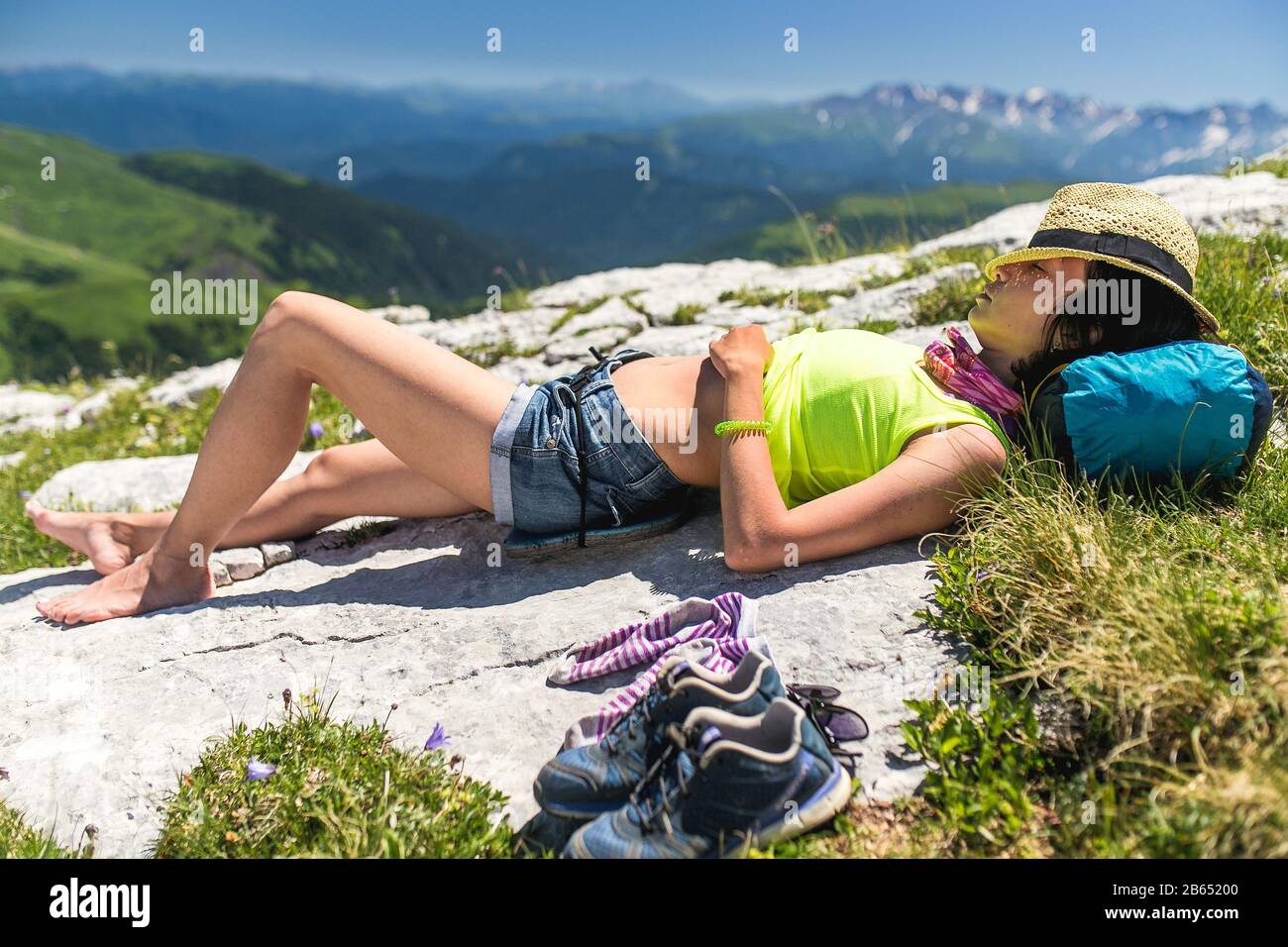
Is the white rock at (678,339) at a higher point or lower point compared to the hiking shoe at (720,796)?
higher

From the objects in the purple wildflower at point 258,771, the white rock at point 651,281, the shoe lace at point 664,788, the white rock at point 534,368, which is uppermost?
the white rock at point 651,281

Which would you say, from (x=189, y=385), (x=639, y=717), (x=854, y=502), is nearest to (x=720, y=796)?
(x=639, y=717)

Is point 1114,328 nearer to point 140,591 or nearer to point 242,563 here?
point 242,563

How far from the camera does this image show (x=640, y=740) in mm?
2959

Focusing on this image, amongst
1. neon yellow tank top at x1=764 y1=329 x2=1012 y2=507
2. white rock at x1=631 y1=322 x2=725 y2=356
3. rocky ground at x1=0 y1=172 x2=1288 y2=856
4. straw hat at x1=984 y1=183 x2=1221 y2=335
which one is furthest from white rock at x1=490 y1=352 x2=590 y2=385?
straw hat at x1=984 y1=183 x2=1221 y2=335

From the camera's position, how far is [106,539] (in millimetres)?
5316

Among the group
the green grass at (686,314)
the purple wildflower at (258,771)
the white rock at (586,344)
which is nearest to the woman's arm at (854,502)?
the purple wildflower at (258,771)

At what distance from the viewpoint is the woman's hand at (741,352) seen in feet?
13.7

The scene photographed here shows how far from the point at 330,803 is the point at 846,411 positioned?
2750mm

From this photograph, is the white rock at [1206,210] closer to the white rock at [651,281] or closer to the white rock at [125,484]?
the white rock at [651,281]

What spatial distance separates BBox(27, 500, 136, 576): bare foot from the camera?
5219mm

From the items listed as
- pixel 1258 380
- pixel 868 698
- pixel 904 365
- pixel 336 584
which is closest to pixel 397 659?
pixel 336 584

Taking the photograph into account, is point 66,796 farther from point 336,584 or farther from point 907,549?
point 907,549

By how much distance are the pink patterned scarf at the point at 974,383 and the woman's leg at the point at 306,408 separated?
215 cm
